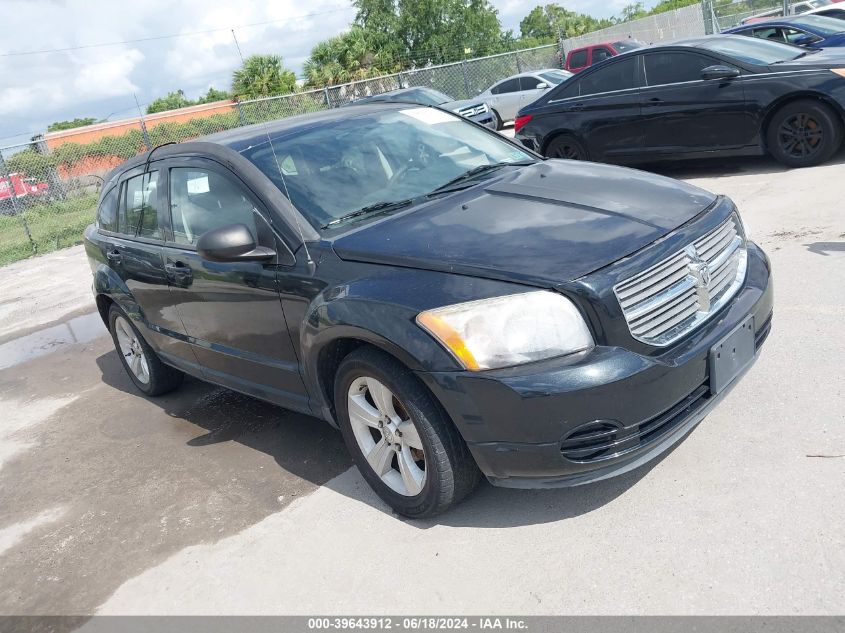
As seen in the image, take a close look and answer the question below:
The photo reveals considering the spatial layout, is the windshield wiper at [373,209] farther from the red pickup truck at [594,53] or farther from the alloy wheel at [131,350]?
the red pickup truck at [594,53]

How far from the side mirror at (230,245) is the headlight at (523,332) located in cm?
126

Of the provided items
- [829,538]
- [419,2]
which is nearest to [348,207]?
[829,538]

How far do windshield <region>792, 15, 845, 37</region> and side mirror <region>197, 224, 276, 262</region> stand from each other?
1351cm

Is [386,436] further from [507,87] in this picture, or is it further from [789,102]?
[507,87]

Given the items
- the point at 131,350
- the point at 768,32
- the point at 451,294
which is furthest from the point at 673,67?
the point at 451,294

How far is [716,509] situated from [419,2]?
56.9 m

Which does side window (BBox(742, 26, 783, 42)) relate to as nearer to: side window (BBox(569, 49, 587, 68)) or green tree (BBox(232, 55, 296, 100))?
side window (BBox(569, 49, 587, 68))

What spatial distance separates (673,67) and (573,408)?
291 inches

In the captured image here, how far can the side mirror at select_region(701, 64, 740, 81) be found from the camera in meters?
8.51

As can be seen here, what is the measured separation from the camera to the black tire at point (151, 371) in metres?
5.62

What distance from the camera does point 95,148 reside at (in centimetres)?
2186

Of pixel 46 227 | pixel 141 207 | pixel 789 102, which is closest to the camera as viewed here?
pixel 141 207

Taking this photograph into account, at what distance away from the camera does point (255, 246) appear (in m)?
3.70

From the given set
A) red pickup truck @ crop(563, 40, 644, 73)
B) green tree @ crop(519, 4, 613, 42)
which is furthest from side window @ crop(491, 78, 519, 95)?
green tree @ crop(519, 4, 613, 42)
